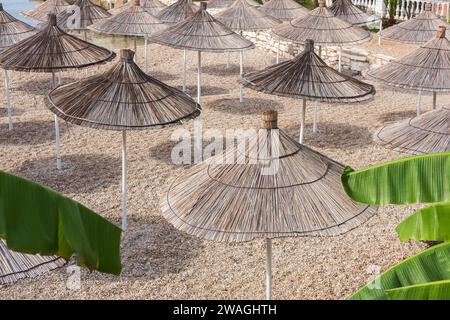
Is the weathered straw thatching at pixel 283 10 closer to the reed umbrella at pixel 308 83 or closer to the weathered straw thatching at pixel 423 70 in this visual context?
the weathered straw thatching at pixel 423 70

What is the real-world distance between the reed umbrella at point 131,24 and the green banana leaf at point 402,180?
10511 mm

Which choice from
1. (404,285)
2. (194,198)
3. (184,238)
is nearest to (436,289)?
(404,285)

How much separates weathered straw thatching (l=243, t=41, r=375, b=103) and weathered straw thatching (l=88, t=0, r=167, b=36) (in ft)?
16.5

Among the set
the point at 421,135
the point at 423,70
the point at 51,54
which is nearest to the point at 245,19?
the point at 423,70

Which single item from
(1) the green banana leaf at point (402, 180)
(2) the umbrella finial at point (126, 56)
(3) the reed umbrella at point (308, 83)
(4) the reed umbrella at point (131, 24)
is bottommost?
(3) the reed umbrella at point (308, 83)

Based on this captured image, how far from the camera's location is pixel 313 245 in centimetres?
802

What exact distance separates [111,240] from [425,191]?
7.04 feet

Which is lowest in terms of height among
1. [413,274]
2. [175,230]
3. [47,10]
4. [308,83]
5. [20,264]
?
[175,230]

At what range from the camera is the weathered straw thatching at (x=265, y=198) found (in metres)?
5.27

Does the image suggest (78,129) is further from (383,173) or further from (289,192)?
(383,173)

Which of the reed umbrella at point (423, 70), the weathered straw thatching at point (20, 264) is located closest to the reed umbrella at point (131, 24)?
the reed umbrella at point (423, 70)

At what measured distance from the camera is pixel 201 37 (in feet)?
40.5

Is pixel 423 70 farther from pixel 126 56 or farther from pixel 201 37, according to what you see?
pixel 126 56

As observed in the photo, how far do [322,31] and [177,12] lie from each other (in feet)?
14.5
